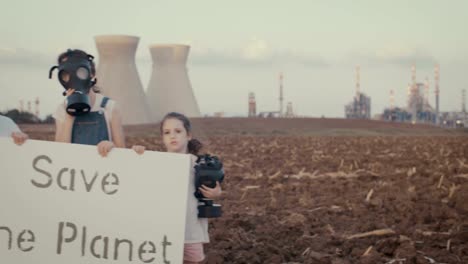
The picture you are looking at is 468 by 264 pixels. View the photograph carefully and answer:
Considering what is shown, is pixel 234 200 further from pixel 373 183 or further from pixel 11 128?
pixel 11 128

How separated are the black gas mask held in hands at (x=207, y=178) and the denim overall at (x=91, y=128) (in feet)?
1.86

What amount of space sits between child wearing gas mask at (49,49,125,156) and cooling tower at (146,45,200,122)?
184 feet

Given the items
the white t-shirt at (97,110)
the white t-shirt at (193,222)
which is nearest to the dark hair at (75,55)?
the white t-shirt at (97,110)

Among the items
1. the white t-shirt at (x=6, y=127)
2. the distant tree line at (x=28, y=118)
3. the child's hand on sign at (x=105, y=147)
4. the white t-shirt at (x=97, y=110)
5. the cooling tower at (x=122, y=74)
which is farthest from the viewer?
the distant tree line at (x=28, y=118)

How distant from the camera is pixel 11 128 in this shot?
4.66 meters

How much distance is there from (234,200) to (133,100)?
5295 centimetres

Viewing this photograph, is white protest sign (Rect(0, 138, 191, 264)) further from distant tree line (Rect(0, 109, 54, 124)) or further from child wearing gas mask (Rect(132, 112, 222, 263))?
distant tree line (Rect(0, 109, 54, 124))

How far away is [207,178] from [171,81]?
57.8 metres

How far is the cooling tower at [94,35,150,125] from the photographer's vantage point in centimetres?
5819

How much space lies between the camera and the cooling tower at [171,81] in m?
61.2

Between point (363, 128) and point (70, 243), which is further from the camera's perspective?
point (363, 128)

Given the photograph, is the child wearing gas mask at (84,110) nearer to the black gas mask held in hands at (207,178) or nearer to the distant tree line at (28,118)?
the black gas mask held in hands at (207,178)

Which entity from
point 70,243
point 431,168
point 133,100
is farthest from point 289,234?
point 133,100

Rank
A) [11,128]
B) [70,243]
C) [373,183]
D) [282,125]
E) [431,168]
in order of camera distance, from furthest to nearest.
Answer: [282,125]
[431,168]
[373,183]
[11,128]
[70,243]
